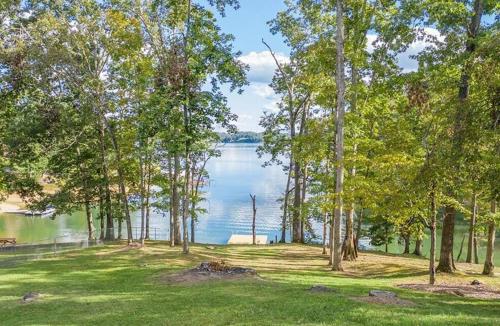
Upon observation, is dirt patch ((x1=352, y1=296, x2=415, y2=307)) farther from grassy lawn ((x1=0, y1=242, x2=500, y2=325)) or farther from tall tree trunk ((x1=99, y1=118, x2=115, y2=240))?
tall tree trunk ((x1=99, y1=118, x2=115, y2=240))

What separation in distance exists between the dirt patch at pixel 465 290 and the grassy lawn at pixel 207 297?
47.5 inches

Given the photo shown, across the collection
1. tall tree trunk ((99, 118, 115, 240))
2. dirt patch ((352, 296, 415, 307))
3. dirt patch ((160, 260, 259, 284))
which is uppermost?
tall tree trunk ((99, 118, 115, 240))

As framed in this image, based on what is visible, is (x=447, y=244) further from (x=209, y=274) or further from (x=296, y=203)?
(x=296, y=203)

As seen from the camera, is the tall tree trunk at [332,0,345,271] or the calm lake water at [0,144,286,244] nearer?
the tall tree trunk at [332,0,345,271]

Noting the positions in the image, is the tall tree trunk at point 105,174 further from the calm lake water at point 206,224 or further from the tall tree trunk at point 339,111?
the calm lake water at point 206,224

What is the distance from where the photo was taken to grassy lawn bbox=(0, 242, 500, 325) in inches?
415

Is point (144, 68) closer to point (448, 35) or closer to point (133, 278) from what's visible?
point (133, 278)

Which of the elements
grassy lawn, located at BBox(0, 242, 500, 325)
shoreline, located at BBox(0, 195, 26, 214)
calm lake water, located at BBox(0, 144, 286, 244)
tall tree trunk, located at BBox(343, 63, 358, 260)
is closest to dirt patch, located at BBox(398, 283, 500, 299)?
grassy lawn, located at BBox(0, 242, 500, 325)

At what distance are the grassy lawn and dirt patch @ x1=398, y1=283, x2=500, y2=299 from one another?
1207mm

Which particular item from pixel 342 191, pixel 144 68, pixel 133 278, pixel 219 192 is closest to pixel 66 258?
pixel 133 278

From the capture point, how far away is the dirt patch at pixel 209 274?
16719 mm

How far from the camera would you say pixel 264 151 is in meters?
37.8

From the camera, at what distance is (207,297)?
13203mm

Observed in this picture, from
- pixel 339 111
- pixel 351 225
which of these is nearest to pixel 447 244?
pixel 351 225
